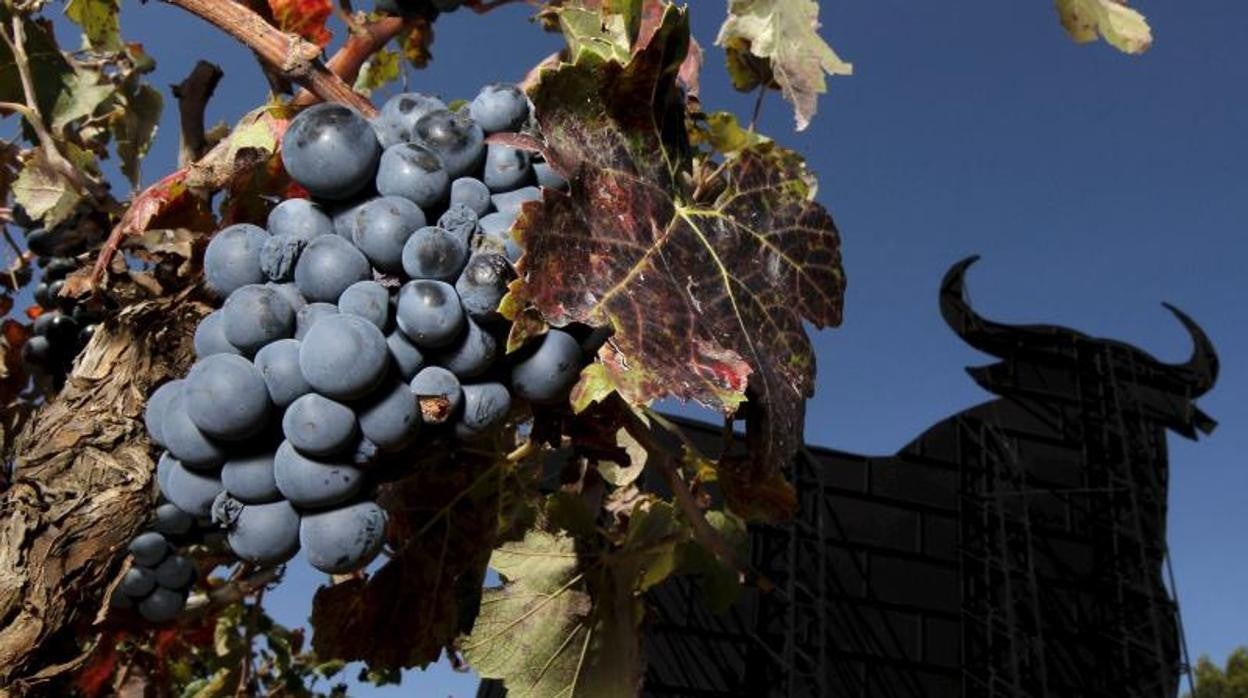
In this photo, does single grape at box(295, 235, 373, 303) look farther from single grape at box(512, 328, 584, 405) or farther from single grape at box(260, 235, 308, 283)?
single grape at box(512, 328, 584, 405)

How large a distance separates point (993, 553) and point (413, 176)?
38.1ft

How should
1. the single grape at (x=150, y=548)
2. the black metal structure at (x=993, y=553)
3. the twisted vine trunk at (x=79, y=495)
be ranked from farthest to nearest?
the black metal structure at (x=993, y=553) → the single grape at (x=150, y=548) → the twisted vine trunk at (x=79, y=495)

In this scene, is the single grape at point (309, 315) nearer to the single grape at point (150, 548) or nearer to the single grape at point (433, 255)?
the single grape at point (433, 255)

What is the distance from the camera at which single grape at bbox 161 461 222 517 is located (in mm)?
737

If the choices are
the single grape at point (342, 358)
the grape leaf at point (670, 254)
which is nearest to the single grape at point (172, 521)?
the single grape at point (342, 358)

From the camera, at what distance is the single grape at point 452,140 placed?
75 centimetres

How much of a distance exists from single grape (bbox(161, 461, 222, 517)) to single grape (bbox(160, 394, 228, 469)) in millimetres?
13

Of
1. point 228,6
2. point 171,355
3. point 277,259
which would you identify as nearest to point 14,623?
point 171,355

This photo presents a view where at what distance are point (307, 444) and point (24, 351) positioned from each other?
3.34ft

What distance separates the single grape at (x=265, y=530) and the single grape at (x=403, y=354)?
118 millimetres

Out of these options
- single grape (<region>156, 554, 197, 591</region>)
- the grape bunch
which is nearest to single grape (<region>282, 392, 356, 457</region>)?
the grape bunch

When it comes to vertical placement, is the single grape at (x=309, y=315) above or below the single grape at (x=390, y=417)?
above

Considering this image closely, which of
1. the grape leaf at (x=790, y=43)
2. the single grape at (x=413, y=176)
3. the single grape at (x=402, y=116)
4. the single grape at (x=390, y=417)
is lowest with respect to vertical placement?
the single grape at (x=390, y=417)

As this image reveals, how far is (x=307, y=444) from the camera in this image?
0.68 metres
